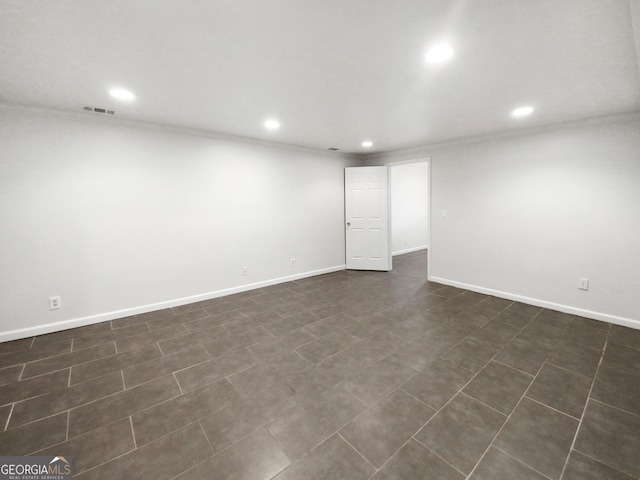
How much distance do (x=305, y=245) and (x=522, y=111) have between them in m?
3.59

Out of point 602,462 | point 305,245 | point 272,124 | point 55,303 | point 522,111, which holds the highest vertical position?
point 272,124

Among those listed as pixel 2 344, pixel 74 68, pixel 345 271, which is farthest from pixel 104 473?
pixel 345 271

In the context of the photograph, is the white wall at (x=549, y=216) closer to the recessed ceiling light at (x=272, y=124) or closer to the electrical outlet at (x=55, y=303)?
the recessed ceiling light at (x=272, y=124)

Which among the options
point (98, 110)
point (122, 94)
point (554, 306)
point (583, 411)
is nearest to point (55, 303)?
point (98, 110)

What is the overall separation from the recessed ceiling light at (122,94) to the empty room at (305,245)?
0.08 metres

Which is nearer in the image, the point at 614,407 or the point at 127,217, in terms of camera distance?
the point at 614,407

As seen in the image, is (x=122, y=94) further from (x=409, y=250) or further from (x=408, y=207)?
(x=409, y=250)

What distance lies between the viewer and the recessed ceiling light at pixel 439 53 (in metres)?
1.71

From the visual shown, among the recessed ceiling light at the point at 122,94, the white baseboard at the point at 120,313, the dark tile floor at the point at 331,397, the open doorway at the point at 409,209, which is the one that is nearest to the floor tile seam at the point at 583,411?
the dark tile floor at the point at 331,397

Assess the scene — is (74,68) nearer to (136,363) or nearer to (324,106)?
(324,106)

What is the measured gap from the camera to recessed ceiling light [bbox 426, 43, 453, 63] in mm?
1705

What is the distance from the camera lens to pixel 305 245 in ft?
16.6

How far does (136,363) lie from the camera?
2.38 metres

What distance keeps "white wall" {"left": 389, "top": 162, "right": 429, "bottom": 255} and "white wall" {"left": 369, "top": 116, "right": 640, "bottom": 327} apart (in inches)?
89.3
